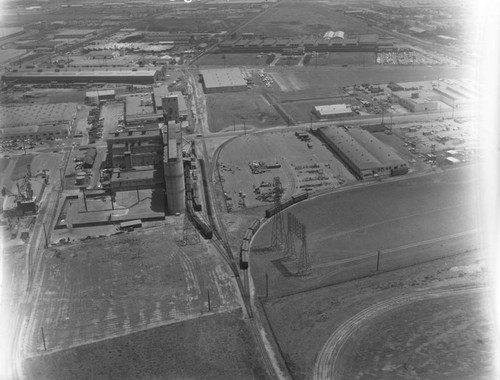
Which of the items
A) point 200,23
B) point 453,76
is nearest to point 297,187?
point 453,76

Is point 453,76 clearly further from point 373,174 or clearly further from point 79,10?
point 79,10

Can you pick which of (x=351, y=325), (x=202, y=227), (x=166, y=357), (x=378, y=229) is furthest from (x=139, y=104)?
(x=351, y=325)

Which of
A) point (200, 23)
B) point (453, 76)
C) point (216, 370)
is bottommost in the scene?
point (216, 370)

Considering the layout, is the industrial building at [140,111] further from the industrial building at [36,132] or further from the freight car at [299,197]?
the freight car at [299,197]

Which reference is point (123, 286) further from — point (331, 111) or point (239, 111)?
point (239, 111)

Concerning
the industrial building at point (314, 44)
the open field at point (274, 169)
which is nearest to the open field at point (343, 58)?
the industrial building at point (314, 44)
